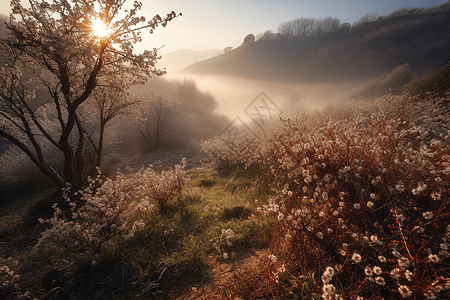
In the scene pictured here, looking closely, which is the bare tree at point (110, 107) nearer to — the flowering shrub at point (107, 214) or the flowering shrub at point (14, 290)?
the flowering shrub at point (107, 214)

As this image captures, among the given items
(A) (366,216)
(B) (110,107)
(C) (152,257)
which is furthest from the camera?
(B) (110,107)

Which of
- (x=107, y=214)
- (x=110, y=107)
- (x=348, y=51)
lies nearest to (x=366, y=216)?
(x=107, y=214)

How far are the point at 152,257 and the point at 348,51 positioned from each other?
4018 inches

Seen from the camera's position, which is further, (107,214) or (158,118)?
(158,118)

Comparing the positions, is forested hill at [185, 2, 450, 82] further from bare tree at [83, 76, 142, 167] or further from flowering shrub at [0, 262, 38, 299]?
flowering shrub at [0, 262, 38, 299]

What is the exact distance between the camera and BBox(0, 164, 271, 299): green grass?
317 cm

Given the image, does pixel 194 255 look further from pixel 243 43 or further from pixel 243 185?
pixel 243 43

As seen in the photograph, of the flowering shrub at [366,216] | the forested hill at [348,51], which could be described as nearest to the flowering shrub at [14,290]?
the flowering shrub at [366,216]

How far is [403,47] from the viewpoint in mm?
60562

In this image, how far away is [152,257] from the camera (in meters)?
3.71

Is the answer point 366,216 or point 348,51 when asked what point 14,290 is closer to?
point 366,216

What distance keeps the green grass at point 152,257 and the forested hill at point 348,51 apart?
5548 cm

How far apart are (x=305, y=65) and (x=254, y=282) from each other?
101841 mm

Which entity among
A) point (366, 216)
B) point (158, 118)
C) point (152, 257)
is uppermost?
point (366, 216)
